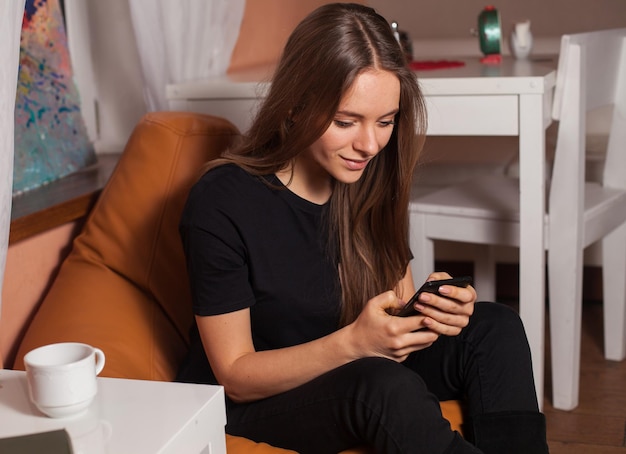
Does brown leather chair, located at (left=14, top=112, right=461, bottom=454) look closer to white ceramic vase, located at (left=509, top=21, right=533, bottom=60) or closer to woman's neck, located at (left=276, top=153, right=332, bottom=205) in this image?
woman's neck, located at (left=276, top=153, right=332, bottom=205)

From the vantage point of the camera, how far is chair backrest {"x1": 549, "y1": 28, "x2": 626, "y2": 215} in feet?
6.51

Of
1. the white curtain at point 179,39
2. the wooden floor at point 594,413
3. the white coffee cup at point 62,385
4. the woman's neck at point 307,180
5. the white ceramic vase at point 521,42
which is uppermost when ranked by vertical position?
the white curtain at point 179,39

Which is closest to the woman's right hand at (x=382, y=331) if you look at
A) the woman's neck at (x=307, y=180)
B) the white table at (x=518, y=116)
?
the woman's neck at (x=307, y=180)

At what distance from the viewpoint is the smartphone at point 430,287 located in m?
1.29

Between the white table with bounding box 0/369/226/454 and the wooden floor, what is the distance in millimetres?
1150

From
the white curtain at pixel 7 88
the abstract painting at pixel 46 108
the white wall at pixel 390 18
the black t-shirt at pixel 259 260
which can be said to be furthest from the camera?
the white wall at pixel 390 18

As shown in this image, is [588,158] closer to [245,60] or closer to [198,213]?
[245,60]

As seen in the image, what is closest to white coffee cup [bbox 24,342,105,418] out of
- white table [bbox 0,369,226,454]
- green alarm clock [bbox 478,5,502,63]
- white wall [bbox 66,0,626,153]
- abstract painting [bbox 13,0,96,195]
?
white table [bbox 0,369,226,454]

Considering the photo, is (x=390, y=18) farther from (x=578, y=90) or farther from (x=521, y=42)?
(x=578, y=90)

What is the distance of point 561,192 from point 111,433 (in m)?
1.36

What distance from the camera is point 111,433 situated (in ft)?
3.15

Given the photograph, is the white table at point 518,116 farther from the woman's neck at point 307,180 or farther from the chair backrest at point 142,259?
the woman's neck at point 307,180

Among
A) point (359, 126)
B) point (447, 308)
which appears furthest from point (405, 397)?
point (359, 126)

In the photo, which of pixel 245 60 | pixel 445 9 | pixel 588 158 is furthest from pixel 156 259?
pixel 445 9
